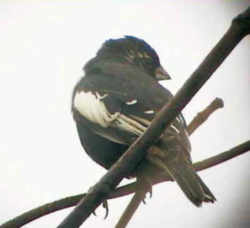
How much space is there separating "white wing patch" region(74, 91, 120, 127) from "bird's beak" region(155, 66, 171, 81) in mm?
847

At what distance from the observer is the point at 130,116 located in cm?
337

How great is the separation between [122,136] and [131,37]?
2.16 metres

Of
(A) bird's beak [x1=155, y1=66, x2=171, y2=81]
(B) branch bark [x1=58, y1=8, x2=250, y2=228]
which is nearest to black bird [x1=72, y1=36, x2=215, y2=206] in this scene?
(A) bird's beak [x1=155, y1=66, x2=171, y2=81]

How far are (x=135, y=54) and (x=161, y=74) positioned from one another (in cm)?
31

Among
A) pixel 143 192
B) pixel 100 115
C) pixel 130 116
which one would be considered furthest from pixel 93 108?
pixel 143 192

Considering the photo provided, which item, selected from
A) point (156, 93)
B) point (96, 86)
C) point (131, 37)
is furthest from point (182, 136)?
point (131, 37)

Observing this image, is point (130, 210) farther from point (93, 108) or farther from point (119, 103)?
point (93, 108)

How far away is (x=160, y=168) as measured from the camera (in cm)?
310

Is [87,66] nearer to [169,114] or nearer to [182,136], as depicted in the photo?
[182,136]

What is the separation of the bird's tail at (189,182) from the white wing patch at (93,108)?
58 centimetres

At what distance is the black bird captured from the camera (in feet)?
9.85

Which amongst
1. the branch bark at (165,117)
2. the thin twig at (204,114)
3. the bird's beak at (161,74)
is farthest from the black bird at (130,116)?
the branch bark at (165,117)

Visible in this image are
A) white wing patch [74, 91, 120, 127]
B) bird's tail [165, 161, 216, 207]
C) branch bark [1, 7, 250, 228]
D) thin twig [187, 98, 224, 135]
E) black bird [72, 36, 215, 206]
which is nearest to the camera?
branch bark [1, 7, 250, 228]

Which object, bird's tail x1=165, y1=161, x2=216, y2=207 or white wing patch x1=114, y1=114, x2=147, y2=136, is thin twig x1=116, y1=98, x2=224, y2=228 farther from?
white wing patch x1=114, y1=114, x2=147, y2=136
